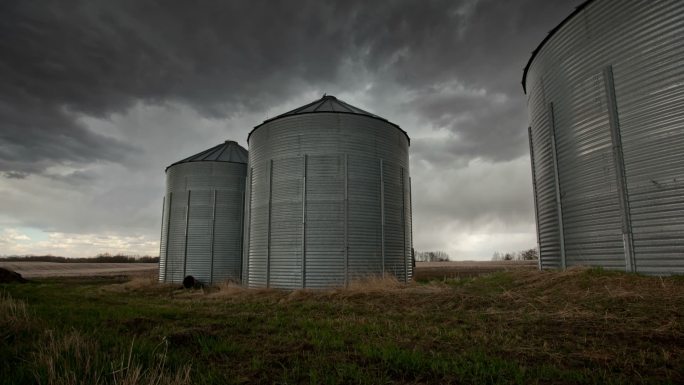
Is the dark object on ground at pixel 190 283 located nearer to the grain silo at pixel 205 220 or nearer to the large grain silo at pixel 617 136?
the grain silo at pixel 205 220

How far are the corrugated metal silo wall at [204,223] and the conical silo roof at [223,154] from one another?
0.49 m

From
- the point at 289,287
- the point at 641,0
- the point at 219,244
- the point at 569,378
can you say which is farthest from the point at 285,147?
the point at 569,378

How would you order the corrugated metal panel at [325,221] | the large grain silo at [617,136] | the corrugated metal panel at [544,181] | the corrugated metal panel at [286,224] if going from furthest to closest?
the corrugated metal panel at [286,224]
the corrugated metal panel at [325,221]
the corrugated metal panel at [544,181]
the large grain silo at [617,136]

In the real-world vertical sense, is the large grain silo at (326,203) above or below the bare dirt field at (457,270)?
above

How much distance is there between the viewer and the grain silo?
2812 centimetres

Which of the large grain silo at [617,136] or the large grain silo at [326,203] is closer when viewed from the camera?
the large grain silo at [617,136]

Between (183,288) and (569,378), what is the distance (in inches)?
942

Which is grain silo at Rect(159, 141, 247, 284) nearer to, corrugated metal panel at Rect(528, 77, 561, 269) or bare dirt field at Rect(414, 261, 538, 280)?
bare dirt field at Rect(414, 261, 538, 280)

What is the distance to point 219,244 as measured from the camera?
1112 inches

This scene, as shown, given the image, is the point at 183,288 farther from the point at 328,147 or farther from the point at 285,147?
the point at 328,147

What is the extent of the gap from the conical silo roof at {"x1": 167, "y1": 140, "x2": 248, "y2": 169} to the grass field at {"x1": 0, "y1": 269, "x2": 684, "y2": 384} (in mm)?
19618

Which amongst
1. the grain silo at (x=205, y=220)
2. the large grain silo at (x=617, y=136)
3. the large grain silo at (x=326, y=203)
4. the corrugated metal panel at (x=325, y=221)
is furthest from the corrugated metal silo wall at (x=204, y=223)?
the large grain silo at (x=617, y=136)

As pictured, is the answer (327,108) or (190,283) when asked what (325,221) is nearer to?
(327,108)

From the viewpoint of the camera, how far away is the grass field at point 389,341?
4.96m
